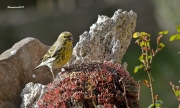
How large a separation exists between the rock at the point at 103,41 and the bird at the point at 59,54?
4.0 inches

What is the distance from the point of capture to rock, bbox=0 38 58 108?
13.1 ft

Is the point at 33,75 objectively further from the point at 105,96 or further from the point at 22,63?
the point at 105,96

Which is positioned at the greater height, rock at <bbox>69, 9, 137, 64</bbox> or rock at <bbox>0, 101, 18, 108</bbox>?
rock at <bbox>69, 9, 137, 64</bbox>

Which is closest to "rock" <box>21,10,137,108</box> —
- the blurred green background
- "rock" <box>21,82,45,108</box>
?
"rock" <box>21,82,45,108</box>

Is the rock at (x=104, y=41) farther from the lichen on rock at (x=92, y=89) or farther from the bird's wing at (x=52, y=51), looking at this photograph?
the lichen on rock at (x=92, y=89)

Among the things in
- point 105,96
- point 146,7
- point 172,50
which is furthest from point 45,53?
point 146,7

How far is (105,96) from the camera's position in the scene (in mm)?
3254

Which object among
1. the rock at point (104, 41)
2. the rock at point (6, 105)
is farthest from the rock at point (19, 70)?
the rock at point (104, 41)

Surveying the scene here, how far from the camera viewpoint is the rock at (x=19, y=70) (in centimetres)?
400

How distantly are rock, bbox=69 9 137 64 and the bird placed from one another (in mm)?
101

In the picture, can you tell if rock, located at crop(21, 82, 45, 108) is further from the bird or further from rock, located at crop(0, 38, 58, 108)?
the bird

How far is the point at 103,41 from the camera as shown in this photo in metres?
4.21

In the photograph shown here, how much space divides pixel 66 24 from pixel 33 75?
20.0 feet

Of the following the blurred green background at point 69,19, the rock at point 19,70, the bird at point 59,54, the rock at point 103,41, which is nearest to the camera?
the rock at point 19,70
